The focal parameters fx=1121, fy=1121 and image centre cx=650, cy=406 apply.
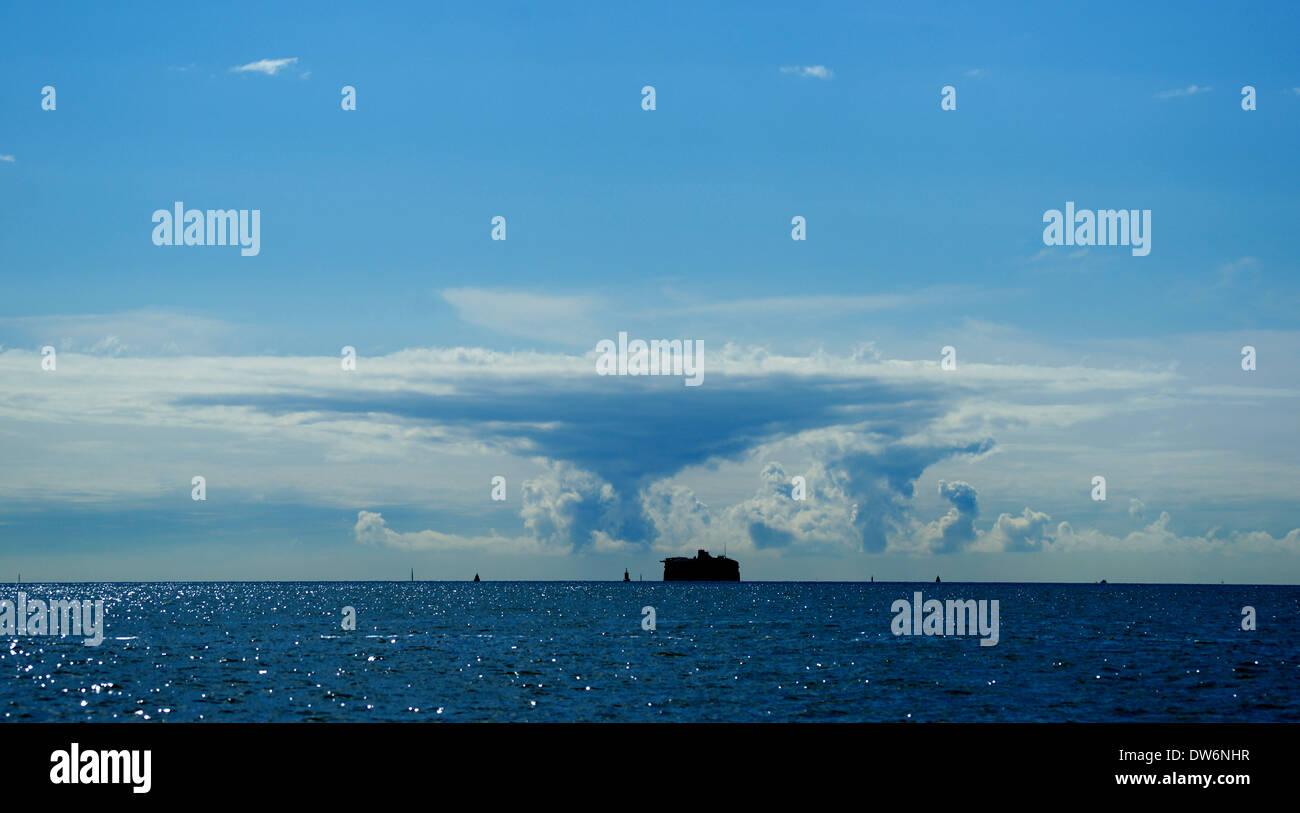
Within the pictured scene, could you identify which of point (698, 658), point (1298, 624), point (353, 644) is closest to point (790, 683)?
point (698, 658)

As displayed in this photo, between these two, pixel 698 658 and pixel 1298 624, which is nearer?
pixel 698 658

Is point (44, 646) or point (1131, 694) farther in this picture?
point (44, 646)
